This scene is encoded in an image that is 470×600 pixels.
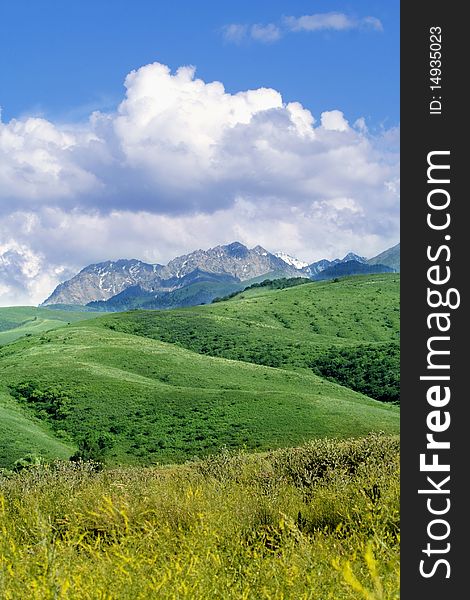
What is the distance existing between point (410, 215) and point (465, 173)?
1.35 ft

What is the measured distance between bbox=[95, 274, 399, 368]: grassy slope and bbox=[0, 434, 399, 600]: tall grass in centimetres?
10014

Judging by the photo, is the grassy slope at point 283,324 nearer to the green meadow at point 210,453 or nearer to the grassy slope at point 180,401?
the green meadow at point 210,453

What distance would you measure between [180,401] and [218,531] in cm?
7025

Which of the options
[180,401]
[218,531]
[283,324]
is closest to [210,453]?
[180,401]

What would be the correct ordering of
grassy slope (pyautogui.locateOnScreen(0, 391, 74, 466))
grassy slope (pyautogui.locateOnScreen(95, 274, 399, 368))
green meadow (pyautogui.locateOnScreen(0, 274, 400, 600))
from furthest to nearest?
grassy slope (pyautogui.locateOnScreen(95, 274, 399, 368)) → grassy slope (pyautogui.locateOnScreen(0, 391, 74, 466)) → green meadow (pyautogui.locateOnScreen(0, 274, 400, 600))

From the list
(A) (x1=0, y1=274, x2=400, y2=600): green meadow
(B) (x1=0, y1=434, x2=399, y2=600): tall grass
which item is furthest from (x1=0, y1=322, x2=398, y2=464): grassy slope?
(B) (x1=0, y1=434, x2=399, y2=600): tall grass

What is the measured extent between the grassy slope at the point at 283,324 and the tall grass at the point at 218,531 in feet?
329

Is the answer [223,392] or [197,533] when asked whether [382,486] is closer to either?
[197,533]

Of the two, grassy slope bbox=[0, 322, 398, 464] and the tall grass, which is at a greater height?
the tall grass

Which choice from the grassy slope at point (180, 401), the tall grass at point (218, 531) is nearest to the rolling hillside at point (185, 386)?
the grassy slope at point (180, 401)

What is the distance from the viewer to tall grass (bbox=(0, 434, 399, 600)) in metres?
5.24

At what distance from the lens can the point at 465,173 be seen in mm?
4262

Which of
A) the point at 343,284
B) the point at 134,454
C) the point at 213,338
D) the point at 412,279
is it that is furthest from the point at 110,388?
the point at 343,284

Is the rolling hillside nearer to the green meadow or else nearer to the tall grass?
the green meadow
